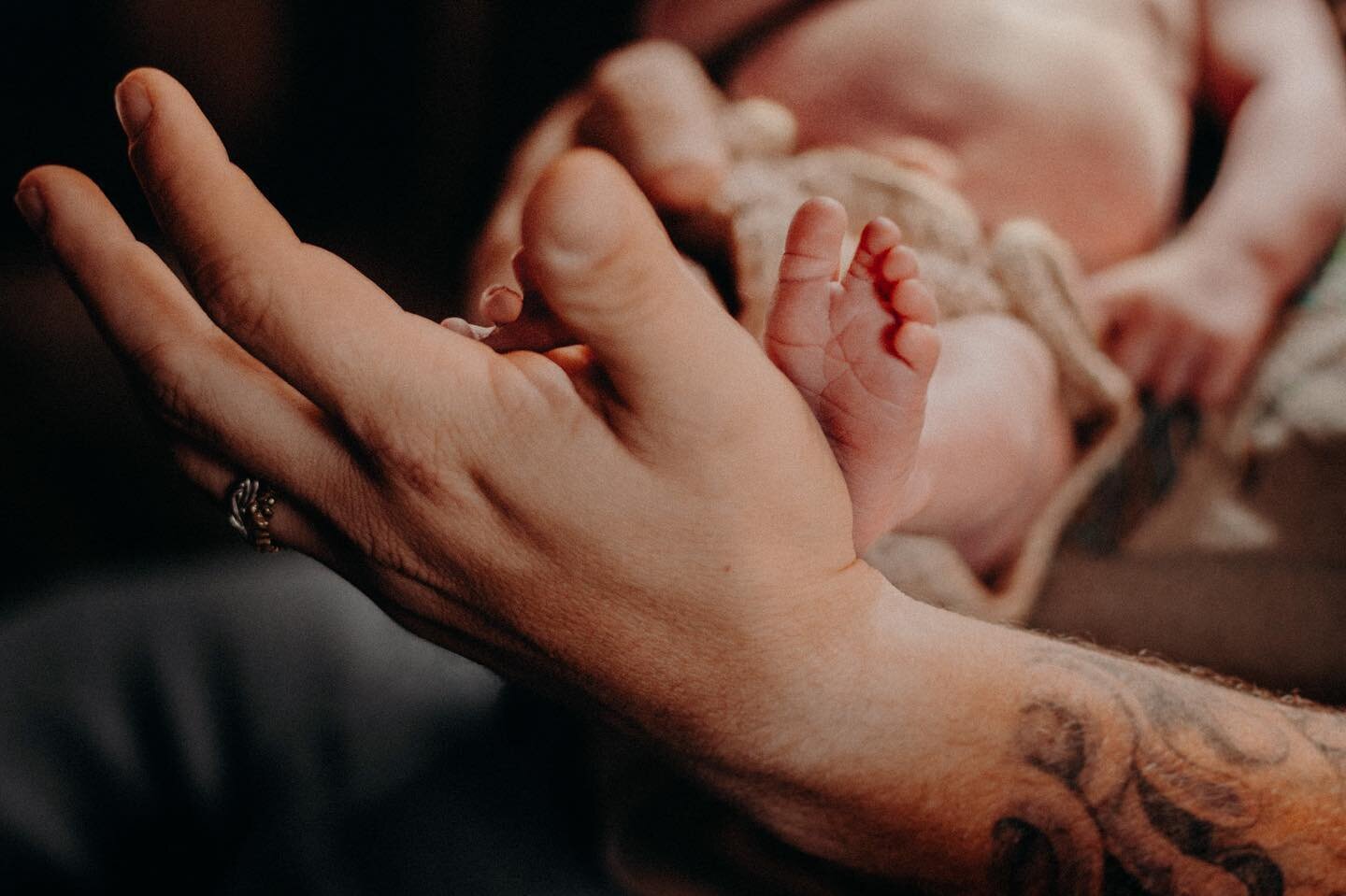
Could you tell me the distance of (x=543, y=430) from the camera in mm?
284

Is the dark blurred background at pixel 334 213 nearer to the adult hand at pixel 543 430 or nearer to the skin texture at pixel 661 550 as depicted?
the skin texture at pixel 661 550

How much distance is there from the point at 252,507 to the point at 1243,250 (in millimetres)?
859

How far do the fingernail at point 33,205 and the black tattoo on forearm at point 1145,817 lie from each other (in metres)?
0.48

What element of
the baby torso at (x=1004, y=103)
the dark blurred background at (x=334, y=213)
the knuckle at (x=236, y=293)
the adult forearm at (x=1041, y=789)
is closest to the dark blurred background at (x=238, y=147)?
the dark blurred background at (x=334, y=213)

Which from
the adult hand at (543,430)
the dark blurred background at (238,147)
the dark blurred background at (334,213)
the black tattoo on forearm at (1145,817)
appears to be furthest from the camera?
the dark blurred background at (238,147)

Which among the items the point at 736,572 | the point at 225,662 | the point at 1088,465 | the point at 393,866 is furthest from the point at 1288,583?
the point at 225,662

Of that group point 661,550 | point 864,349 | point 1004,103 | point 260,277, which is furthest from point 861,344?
point 1004,103

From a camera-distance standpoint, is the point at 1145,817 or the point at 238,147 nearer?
the point at 1145,817

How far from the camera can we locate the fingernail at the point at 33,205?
1.11 ft

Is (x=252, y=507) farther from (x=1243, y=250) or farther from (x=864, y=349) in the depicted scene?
(x=1243, y=250)

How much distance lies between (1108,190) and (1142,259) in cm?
8

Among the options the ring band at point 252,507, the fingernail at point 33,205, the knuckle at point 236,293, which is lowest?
the ring band at point 252,507

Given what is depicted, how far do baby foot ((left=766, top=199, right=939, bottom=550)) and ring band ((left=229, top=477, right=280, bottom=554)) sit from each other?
9.8 inches

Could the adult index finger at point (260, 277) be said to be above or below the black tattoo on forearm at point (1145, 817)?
above
